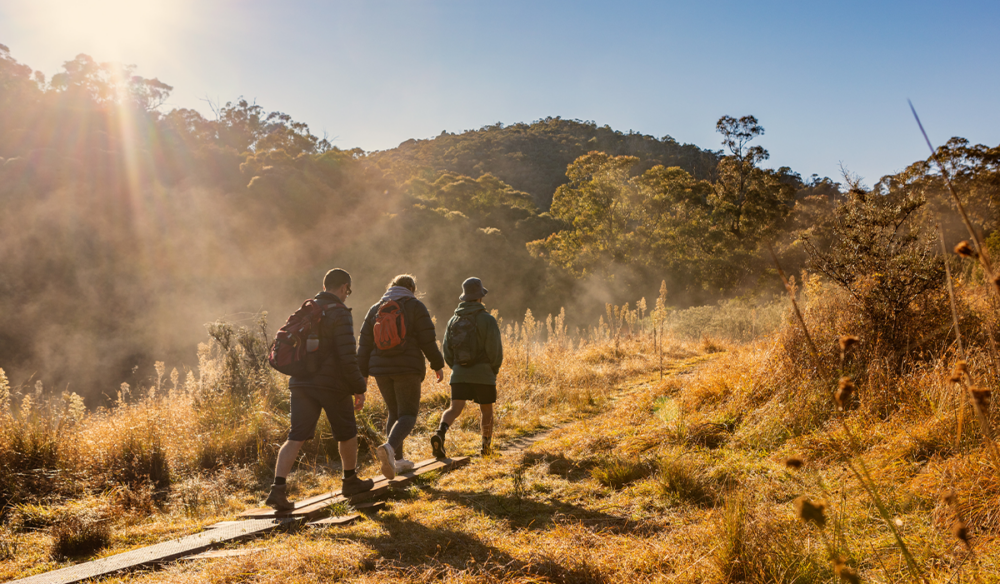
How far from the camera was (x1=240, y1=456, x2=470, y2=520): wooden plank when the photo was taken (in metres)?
3.93

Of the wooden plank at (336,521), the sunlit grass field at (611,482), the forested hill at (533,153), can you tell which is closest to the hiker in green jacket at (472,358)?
the sunlit grass field at (611,482)

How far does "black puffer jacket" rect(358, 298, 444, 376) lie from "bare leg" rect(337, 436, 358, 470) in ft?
2.49

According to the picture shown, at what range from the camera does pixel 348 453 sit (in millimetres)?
4277

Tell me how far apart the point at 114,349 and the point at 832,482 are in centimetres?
2866

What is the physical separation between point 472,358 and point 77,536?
3287 millimetres

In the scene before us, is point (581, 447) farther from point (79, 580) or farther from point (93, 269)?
point (93, 269)

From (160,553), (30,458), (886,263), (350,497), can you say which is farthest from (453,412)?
(886,263)

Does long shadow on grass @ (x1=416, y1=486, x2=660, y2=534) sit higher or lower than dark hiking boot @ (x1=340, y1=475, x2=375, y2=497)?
lower

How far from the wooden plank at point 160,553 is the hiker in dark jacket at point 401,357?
1.30 meters

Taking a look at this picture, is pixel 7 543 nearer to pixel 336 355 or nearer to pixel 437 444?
pixel 336 355

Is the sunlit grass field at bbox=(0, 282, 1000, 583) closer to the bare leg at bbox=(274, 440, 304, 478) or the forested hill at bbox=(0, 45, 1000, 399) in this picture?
the bare leg at bbox=(274, 440, 304, 478)

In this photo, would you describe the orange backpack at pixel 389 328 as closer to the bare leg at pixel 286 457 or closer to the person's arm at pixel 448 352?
the person's arm at pixel 448 352

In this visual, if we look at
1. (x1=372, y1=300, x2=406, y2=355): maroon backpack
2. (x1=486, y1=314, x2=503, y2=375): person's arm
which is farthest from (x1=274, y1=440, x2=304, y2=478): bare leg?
(x1=486, y1=314, x2=503, y2=375): person's arm

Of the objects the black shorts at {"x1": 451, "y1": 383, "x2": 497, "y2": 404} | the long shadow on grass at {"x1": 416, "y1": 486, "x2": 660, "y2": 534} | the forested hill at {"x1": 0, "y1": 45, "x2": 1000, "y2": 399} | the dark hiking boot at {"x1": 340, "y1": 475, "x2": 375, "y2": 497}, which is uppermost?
the forested hill at {"x1": 0, "y1": 45, "x2": 1000, "y2": 399}
